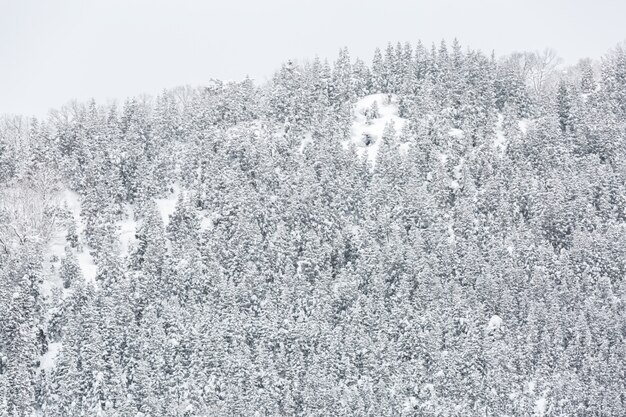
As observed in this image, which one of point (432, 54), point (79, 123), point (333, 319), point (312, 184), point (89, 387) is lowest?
point (89, 387)

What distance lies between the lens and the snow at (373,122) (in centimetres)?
10275

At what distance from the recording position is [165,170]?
315 feet

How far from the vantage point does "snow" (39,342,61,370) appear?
248 feet

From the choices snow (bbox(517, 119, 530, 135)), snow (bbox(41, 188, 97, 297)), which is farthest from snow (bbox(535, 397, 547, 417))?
snow (bbox(41, 188, 97, 297))

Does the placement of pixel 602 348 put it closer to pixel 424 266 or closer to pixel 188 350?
pixel 424 266

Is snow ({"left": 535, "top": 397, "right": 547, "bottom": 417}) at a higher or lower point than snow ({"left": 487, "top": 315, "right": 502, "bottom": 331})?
lower

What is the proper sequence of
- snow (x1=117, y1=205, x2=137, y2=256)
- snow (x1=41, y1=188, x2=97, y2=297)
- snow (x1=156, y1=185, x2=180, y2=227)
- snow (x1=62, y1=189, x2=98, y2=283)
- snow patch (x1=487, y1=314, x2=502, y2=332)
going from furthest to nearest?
snow (x1=156, y1=185, x2=180, y2=227) → snow (x1=117, y1=205, x2=137, y2=256) → snow (x1=62, y1=189, x2=98, y2=283) → snow (x1=41, y1=188, x2=97, y2=297) → snow patch (x1=487, y1=314, x2=502, y2=332)

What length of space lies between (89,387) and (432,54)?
70.7m

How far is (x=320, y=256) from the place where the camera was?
83.7m

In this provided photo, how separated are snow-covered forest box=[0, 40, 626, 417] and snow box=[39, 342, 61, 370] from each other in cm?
20

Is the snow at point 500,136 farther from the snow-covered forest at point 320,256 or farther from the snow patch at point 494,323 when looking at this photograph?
the snow patch at point 494,323

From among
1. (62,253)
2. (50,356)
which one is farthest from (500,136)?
(50,356)

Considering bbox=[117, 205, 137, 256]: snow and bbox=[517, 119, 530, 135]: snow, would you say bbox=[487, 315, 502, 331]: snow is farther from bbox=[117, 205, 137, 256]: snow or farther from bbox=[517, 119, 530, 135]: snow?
bbox=[117, 205, 137, 256]: snow

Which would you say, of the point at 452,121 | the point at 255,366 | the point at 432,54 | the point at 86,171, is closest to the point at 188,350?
the point at 255,366
